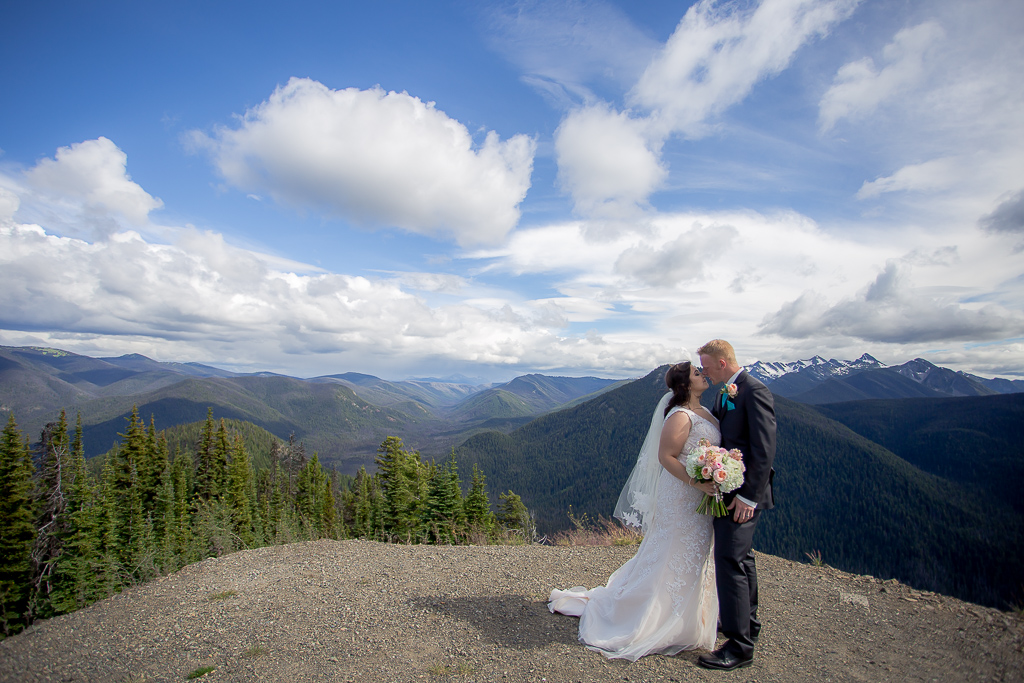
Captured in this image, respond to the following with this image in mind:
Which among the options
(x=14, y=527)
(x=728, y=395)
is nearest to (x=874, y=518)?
(x=728, y=395)

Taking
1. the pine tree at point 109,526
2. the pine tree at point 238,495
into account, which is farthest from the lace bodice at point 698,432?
the pine tree at point 238,495

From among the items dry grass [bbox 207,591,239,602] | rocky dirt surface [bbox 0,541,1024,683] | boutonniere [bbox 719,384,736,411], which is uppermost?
boutonniere [bbox 719,384,736,411]

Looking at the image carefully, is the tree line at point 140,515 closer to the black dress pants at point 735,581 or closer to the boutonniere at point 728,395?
the black dress pants at point 735,581

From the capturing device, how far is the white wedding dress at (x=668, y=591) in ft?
16.3

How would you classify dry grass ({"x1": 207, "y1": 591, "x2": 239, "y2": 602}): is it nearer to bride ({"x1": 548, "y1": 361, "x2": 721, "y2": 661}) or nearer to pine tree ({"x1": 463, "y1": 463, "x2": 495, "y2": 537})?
bride ({"x1": 548, "y1": 361, "x2": 721, "y2": 661})

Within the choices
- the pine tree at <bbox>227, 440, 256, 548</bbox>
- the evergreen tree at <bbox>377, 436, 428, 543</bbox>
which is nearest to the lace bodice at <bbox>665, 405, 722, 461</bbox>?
the evergreen tree at <bbox>377, 436, 428, 543</bbox>

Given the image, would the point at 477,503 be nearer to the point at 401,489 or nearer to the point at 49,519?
the point at 401,489

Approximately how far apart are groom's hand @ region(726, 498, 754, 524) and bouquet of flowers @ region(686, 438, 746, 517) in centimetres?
10

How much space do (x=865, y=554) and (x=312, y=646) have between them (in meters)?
151

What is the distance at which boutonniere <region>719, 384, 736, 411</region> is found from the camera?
16.1ft

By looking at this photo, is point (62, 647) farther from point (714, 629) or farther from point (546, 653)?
point (714, 629)

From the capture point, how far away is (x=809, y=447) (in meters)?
167

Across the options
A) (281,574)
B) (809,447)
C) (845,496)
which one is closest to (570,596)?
(281,574)

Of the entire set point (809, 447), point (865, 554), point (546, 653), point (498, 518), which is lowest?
point (865, 554)
